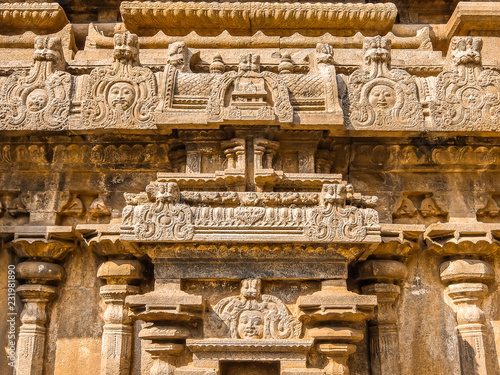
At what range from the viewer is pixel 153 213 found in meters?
4.68

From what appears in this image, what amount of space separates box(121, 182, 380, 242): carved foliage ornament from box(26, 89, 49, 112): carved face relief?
1.54 meters

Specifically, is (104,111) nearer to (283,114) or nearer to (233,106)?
(233,106)

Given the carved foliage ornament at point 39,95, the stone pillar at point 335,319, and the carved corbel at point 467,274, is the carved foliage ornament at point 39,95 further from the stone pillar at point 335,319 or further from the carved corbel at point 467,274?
the carved corbel at point 467,274

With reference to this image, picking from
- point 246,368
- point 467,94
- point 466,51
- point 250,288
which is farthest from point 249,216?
point 466,51

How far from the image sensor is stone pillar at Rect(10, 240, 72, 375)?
5262 mm

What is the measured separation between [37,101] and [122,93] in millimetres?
888

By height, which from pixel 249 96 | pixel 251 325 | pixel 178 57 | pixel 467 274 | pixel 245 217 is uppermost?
pixel 178 57

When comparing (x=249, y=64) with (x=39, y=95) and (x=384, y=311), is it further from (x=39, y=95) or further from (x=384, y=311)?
(x=384, y=311)

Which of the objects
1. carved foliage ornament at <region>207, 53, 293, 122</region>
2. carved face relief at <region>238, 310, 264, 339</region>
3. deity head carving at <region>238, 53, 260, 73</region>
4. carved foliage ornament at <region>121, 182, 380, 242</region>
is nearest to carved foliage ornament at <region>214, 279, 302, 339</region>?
carved face relief at <region>238, 310, 264, 339</region>

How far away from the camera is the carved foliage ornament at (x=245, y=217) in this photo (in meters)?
4.61

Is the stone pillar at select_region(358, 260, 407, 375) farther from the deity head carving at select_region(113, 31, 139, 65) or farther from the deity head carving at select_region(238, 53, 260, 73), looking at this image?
the deity head carving at select_region(113, 31, 139, 65)

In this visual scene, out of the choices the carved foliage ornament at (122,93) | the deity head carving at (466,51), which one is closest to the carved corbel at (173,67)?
the carved foliage ornament at (122,93)

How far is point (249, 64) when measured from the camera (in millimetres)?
5348

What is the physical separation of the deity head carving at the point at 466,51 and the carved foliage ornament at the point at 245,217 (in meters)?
2.14
